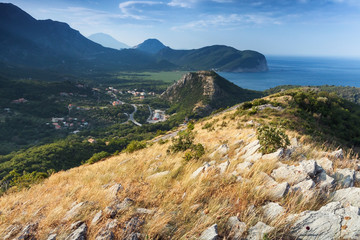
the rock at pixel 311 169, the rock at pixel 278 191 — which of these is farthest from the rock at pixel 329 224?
the rock at pixel 311 169

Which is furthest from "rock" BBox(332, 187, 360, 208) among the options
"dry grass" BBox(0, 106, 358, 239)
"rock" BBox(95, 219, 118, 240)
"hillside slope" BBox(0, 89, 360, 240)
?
"rock" BBox(95, 219, 118, 240)

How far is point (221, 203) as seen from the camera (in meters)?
4.09

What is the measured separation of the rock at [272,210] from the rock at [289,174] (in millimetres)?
1219

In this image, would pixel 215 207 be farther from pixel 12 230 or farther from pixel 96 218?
pixel 12 230

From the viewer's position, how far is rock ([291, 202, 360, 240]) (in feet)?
9.89

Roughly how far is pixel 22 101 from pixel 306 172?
19970 centimetres

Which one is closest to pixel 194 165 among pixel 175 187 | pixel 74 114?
pixel 175 187

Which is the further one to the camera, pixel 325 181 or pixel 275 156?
pixel 275 156

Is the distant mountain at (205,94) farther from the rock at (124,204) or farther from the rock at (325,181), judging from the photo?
the rock at (124,204)

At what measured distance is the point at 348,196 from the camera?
3.89 m

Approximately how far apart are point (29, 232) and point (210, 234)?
4.27 metres

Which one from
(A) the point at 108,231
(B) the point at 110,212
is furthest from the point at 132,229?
(B) the point at 110,212

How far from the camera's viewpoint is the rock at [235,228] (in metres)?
3.23

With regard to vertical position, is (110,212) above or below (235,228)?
below
